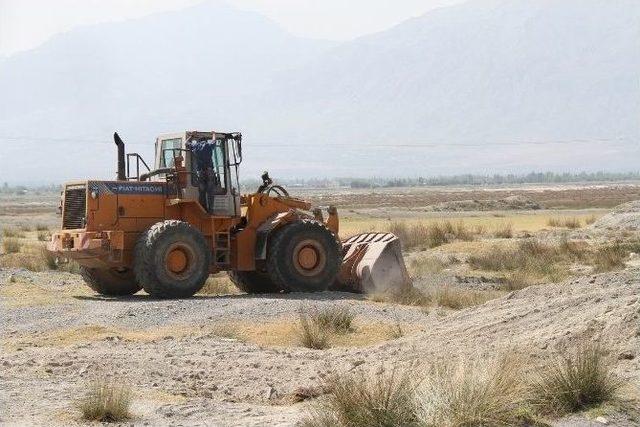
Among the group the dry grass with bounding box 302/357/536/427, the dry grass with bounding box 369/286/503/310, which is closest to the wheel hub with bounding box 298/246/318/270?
the dry grass with bounding box 369/286/503/310

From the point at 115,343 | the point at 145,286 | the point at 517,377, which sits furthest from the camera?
the point at 145,286

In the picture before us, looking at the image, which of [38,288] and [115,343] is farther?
[38,288]

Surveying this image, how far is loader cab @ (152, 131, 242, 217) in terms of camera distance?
24.5 metres

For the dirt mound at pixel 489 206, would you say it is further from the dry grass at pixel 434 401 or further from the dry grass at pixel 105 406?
the dry grass at pixel 434 401

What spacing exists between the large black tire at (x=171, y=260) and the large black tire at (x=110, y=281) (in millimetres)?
1691

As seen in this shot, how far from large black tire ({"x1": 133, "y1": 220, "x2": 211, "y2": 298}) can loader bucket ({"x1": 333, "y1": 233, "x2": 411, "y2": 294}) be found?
336 centimetres

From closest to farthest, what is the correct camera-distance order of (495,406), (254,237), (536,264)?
(495,406) → (254,237) → (536,264)

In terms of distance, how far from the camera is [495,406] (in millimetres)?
10703

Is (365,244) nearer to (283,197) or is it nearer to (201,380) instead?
(283,197)

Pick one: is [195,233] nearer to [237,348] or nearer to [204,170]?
[204,170]

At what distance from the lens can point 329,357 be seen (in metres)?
15.9

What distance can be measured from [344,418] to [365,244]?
1561 centimetres

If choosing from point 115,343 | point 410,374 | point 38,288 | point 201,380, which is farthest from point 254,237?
point 410,374

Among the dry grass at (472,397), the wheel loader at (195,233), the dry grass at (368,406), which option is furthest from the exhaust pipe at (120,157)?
the dry grass at (472,397)
